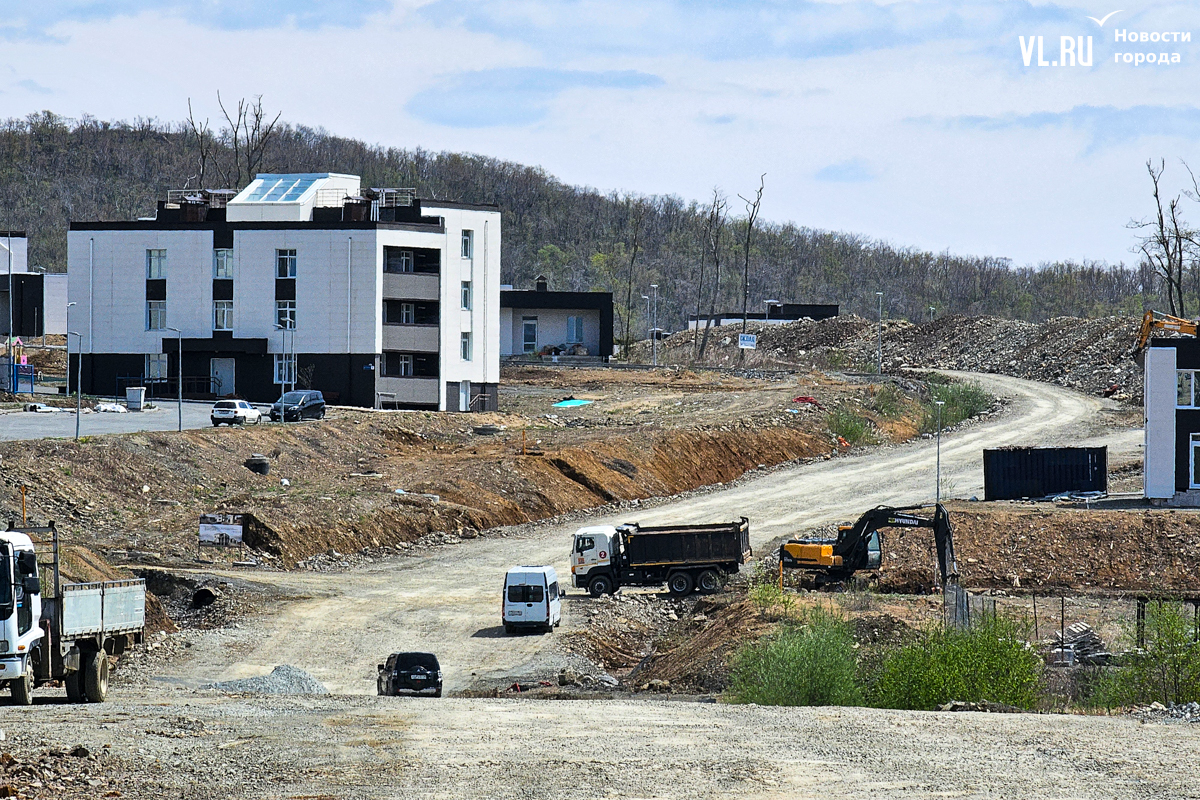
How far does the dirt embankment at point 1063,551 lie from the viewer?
41.6 meters

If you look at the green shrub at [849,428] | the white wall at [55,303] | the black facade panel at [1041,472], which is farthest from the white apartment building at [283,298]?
the black facade panel at [1041,472]

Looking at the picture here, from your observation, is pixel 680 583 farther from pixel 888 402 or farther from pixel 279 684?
pixel 888 402

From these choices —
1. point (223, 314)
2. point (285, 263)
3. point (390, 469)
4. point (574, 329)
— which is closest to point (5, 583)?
point (390, 469)

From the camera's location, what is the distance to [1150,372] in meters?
49.8

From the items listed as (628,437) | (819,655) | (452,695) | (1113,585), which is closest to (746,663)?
(819,655)

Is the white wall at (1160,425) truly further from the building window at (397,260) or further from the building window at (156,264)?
the building window at (156,264)

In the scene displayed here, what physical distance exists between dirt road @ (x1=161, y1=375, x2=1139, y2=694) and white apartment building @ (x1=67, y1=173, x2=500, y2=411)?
81.0 ft

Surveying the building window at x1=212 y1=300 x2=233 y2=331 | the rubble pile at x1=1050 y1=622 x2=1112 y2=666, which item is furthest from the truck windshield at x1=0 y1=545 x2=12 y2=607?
the building window at x1=212 y1=300 x2=233 y2=331

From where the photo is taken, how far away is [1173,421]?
50.0 m

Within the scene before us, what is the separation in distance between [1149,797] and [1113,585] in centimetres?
2798

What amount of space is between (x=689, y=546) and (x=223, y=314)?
46.2 meters

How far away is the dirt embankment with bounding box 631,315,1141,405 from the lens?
10000cm

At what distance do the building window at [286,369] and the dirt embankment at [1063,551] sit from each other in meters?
41.8

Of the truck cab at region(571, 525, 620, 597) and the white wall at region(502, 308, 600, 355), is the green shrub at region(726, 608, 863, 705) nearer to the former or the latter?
the truck cab at region(571, 525, 620, 597)
